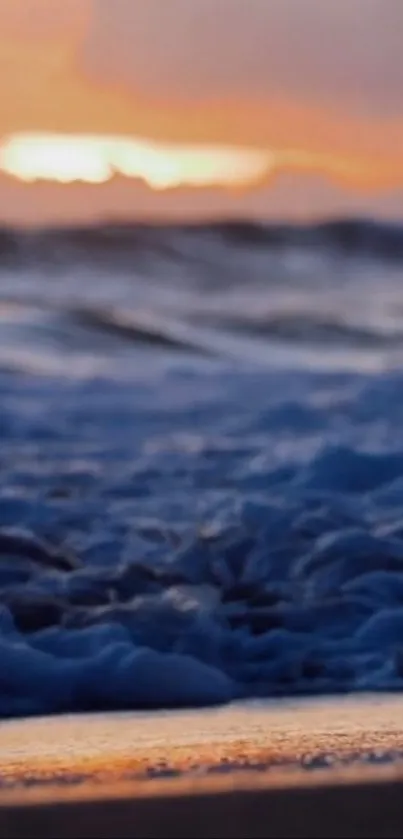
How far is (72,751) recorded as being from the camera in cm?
156

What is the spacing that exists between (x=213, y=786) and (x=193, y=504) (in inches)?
123

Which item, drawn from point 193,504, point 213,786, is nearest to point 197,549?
point 193,504

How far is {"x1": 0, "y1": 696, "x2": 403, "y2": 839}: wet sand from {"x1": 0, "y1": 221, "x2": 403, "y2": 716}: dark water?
831 millimetres

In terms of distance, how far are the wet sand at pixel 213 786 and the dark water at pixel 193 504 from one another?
0.83 metres

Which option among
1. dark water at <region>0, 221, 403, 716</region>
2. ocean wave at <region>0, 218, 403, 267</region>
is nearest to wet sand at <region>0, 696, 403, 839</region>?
dark water at <region>0, 221, 403, 716</region>

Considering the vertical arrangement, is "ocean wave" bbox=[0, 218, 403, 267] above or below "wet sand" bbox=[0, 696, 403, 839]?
above

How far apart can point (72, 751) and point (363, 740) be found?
12.6 inches

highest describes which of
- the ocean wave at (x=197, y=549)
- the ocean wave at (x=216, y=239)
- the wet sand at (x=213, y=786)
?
the ocean wave at (x=216, y=239)

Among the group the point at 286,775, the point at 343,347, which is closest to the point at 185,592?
the point at 286,775

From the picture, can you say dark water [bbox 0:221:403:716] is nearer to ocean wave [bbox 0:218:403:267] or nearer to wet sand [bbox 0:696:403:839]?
wet sand [bbox 0:696:403:839]

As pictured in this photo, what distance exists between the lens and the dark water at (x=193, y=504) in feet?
8.69

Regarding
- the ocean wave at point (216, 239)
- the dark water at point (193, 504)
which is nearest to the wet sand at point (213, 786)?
the dark water at point (193, 504)

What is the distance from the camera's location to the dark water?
2.65 meters

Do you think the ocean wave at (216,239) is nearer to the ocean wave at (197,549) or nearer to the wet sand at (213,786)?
the ocean wave at (197,549)
